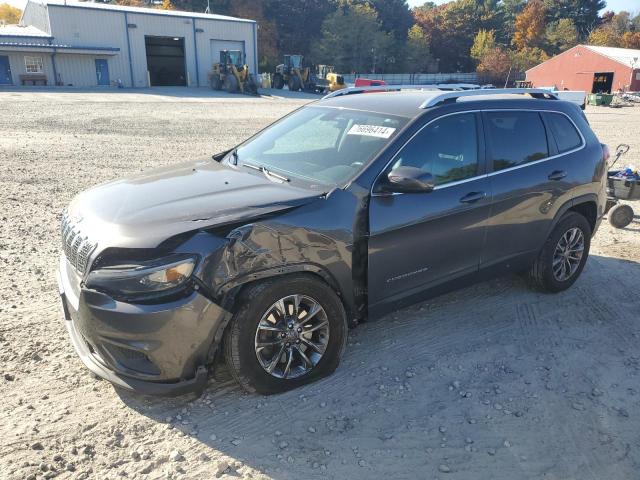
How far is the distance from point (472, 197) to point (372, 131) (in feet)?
3.03

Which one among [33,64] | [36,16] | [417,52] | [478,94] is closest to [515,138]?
[478,94]

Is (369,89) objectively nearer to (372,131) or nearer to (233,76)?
(372,131)

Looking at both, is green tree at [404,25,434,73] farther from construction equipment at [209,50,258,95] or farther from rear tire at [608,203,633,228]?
rear tire at [608,203,633,228]

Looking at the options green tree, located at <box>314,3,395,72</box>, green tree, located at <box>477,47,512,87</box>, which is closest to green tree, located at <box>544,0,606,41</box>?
green tree, located at <box>477,47,512,87</box>

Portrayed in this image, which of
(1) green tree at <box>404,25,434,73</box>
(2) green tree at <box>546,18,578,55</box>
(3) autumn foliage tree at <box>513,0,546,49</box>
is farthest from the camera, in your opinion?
(3) autumn foliage tree at <box>513,0,546,49</box>

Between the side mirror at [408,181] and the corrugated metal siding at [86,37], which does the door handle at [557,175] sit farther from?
the corrugated metal siding at [86,37]

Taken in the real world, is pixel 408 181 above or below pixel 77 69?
below

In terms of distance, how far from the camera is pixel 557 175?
184 inches

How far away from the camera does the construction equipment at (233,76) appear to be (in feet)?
120

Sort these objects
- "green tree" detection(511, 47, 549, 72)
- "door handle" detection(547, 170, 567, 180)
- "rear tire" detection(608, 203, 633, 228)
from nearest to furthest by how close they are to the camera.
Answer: "door handle" detection(547, 170, 567, 180), "rear tire" detection(608, 203, 633, 228), "green tree" detection(511, 47, 549, 72)

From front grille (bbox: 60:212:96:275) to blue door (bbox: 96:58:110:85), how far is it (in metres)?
41.1

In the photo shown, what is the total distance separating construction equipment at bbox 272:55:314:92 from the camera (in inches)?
1650

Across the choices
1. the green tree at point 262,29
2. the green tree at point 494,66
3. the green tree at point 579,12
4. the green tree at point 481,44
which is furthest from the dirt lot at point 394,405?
the green tree at point 579,12

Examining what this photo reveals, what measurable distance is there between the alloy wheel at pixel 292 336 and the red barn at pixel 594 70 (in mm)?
57742
